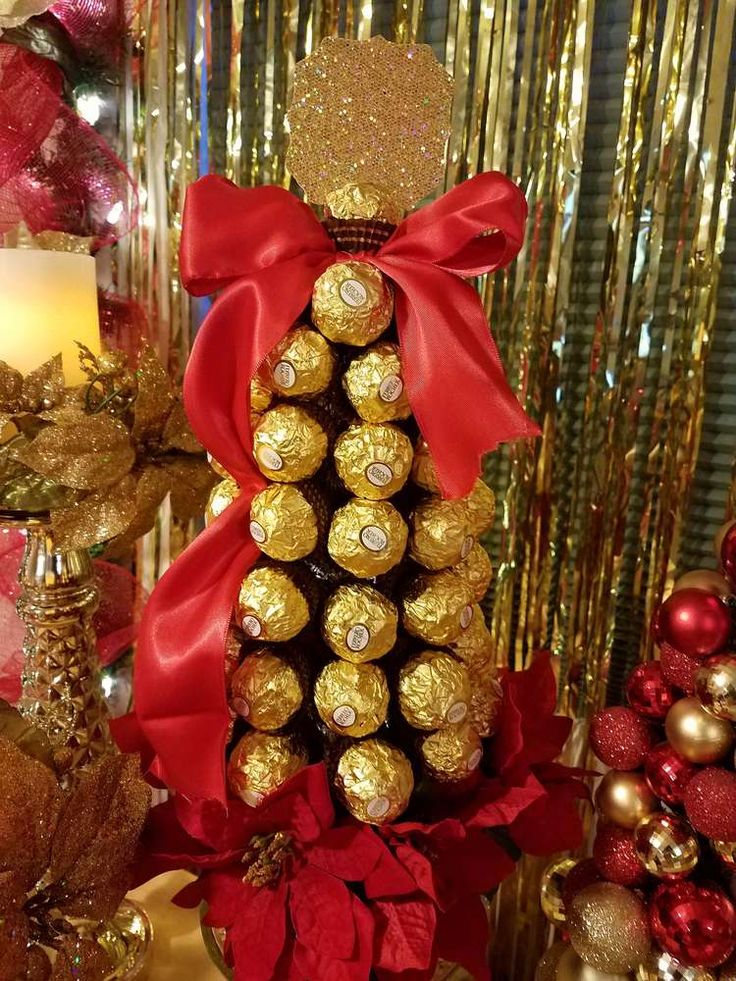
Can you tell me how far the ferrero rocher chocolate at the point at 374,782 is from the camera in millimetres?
Result: 531

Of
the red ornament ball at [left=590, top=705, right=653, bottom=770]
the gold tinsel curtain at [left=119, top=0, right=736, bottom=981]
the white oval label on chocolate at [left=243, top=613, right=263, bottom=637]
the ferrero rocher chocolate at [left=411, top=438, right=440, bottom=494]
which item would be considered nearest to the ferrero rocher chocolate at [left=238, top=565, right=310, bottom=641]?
the white oval label on chocolate at [left=243, top=613, right=263, bottom=637]

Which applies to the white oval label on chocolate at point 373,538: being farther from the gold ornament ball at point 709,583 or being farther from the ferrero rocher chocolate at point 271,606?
the gold ornament ball at point 709,583

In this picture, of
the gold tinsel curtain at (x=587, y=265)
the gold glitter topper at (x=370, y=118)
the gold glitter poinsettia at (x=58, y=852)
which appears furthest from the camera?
the gold tinsel curtain at (x=587, y=265)

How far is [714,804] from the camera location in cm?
50

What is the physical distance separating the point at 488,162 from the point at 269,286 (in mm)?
388

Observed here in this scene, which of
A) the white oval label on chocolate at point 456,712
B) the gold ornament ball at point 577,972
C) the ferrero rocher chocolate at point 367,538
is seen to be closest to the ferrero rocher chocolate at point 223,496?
Answer: the ferrero rocher chocolate at point 367,538

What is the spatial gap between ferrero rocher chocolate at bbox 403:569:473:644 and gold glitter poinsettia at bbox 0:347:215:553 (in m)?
0.24

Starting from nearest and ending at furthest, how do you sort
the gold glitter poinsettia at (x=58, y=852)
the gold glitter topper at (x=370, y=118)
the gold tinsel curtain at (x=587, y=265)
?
the gold glitter poinsettia at (x=58, y=852) < the gold glitter topper at (x=370, y=118) < the gold tinsel curtain at (x=587, y=265)

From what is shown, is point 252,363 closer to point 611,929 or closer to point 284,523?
point 284,523

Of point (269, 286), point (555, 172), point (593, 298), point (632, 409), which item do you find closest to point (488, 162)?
point (555, 172)

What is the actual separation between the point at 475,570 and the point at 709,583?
0.16 meters

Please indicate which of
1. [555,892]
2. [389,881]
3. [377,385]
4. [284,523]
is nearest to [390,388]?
[377,385]

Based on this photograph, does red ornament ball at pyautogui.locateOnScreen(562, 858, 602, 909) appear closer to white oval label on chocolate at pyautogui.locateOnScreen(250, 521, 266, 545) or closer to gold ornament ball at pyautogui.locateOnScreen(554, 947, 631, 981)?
gold ornament ball at pyautogui.locateOnScreen(554, 947, 631, 981)

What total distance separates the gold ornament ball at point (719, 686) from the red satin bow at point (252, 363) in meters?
0.19
